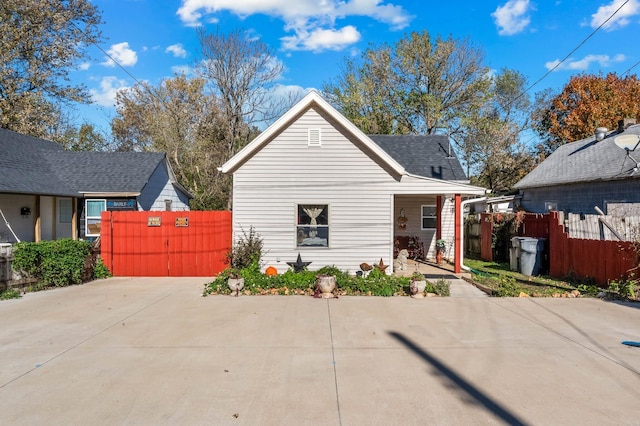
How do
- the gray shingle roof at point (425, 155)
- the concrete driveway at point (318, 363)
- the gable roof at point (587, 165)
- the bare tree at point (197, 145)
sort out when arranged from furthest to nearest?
the bare tree at point (197, 145) < the gray shingle roof at point (425, 155) < the gable roof at point (587, 165) < the concrete driveway at point (318, 363)

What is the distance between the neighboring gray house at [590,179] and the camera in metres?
14.7

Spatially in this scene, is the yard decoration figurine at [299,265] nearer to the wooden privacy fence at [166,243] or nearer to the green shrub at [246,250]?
the green shrub at [246,250]

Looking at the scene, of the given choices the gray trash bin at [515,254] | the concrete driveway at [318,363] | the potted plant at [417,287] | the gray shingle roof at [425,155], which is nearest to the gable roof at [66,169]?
the concrete driveway at [318,363]

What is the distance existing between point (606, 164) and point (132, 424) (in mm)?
18611

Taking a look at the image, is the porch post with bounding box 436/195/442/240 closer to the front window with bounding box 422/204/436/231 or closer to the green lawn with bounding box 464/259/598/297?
the front window with bounding box 422/204/436/231

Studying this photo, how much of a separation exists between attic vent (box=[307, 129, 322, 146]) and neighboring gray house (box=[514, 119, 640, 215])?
982 cm

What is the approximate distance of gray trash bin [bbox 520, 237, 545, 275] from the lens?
1334 cm

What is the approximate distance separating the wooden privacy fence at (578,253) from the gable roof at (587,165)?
349 cm

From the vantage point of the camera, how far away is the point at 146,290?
10.7 m

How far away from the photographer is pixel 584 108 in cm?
3122

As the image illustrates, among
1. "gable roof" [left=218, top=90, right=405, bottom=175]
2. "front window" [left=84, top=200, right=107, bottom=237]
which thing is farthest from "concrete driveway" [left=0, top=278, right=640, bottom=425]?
"front window" [left=84, top=200, right=107, bottom=237]

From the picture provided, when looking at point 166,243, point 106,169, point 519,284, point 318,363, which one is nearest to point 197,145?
point 106,169

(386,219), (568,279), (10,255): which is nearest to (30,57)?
(10,255)

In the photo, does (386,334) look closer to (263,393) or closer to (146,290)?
(263,393)
